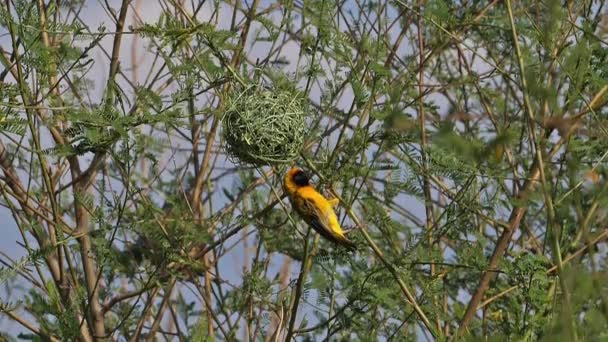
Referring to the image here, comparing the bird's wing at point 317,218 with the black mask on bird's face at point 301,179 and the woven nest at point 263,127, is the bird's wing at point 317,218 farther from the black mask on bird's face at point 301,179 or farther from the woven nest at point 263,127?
the woven nest at point 263,127

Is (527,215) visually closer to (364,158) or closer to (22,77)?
(364,158)

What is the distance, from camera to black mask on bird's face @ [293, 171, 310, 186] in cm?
398

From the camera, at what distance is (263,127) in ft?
12.0

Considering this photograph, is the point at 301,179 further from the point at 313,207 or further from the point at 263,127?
the point at 263,127

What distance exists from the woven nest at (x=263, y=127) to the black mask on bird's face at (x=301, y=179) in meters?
0.25

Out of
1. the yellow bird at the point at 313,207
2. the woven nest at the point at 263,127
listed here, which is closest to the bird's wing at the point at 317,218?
the yellow bird at the point at 313,207

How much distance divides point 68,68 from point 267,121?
3.19 feet

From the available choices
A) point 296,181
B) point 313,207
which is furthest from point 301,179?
point 313,207

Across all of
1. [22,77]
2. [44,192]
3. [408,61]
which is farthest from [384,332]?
[22,77]

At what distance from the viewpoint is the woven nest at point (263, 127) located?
3.64 meters

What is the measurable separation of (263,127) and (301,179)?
400 mm

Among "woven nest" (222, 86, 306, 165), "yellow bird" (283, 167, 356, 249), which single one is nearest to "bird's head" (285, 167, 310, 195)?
"yellow bird" (283, 167, 356, 249)

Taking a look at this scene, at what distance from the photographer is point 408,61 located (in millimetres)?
5129

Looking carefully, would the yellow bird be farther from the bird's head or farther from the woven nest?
the woven nest
